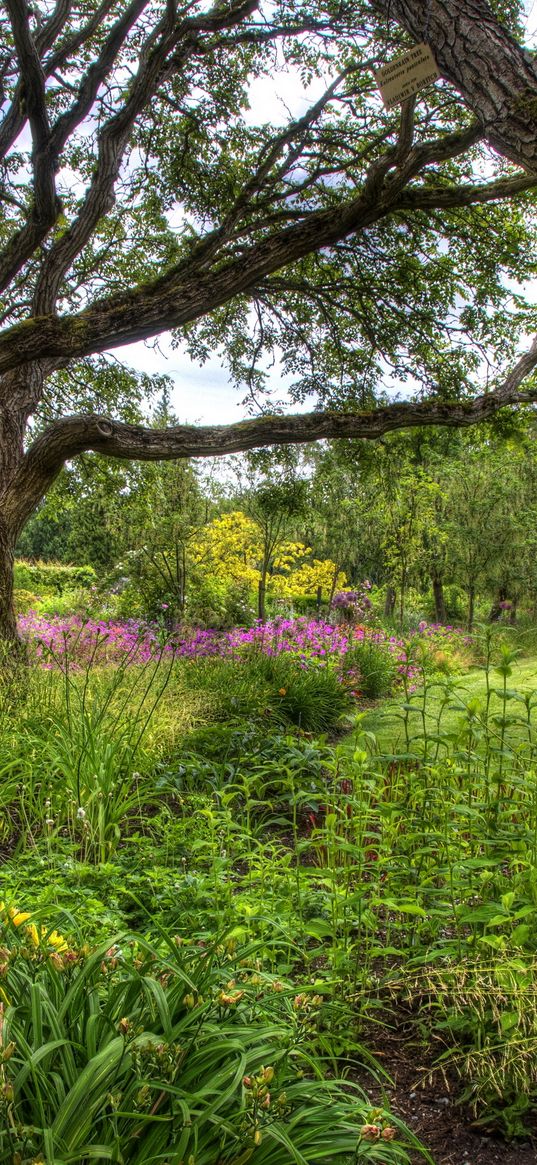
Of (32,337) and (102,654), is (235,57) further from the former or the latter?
(102,654)

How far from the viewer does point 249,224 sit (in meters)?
5.92

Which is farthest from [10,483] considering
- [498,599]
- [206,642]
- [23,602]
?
[498,599]

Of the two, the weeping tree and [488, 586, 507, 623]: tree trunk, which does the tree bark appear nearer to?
the weeping tree

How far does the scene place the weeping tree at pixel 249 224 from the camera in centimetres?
464

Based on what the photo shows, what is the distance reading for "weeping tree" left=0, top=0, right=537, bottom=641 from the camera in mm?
4641

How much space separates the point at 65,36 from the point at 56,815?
7.17m

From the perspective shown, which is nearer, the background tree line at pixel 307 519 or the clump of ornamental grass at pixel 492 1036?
the clump of ornamental grass at pixel 492 1036

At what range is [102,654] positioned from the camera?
8000 mm

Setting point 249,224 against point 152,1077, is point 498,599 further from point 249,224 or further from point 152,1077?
point 152,1077

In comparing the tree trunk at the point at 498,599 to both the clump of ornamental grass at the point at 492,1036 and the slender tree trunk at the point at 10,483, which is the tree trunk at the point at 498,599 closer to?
the slender tree trunk at the point at 10,483

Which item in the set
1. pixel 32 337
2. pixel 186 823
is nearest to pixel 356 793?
pixel 186 823

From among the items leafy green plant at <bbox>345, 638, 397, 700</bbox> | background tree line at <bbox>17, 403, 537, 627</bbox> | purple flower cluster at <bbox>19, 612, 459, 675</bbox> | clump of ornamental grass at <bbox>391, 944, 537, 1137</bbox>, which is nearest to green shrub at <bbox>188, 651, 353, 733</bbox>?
purple flower cluster at <bbox>19, 612, 459, 675</bbox>

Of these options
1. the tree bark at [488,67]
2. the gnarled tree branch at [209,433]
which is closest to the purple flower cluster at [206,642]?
the gnarled tree branch at [209,433]

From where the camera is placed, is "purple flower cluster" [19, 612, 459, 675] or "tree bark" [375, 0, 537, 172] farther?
"purple flower cluster" [19, 612, 459, 675]
